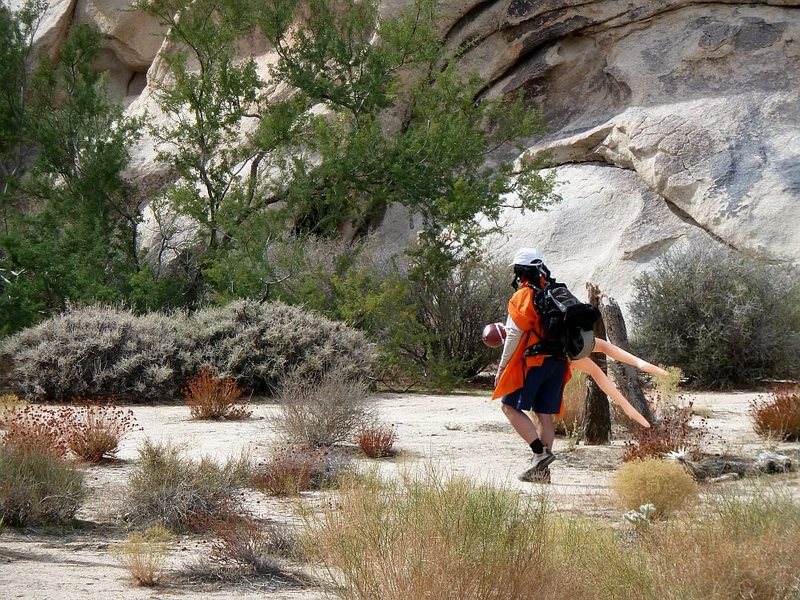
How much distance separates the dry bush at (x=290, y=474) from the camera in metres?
7.56

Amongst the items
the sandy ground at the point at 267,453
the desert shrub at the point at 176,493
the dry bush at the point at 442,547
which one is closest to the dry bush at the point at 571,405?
the sandy ground at the point at 267,453

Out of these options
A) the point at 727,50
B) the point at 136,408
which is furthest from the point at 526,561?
the point at 727,50

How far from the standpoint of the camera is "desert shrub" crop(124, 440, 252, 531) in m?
6.57

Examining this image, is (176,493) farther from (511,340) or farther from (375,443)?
(375,443)

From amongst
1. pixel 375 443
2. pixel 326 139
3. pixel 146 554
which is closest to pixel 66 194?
pixel 326 139

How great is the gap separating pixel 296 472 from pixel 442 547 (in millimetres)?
3816

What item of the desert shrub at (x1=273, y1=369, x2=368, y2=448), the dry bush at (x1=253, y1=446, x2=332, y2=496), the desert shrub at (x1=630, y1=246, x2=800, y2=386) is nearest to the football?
the dry bush at (x1=253, y1=446, x2=332, y2=496)

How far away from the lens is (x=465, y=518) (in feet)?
14.5

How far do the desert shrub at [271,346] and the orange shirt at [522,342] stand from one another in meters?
6.35

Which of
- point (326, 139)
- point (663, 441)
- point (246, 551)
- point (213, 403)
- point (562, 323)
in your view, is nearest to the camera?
point (246, 551)

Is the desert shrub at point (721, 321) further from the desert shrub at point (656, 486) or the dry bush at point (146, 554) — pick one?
the dry bush at point (146, 554)

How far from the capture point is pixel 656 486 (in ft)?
21.7

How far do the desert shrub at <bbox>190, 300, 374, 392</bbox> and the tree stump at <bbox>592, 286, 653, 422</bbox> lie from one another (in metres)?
4.84

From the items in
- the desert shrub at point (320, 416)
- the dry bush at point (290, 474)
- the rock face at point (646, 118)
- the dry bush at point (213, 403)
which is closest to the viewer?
the dry bush at point (290, 474)
